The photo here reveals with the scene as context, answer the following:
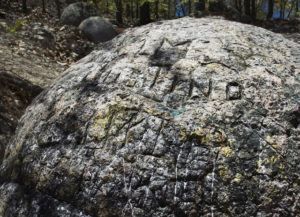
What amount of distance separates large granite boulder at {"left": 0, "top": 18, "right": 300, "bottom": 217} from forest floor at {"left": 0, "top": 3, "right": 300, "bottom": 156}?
1.66 meters

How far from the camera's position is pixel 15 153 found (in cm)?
257

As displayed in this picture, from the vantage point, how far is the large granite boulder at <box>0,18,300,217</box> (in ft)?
6.05

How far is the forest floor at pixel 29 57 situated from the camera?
4.41m

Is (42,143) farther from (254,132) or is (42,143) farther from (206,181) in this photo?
(254,132)

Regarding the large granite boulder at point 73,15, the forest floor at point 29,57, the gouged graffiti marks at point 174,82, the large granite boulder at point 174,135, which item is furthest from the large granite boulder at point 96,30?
the gouged graffiti marks at point 174,82

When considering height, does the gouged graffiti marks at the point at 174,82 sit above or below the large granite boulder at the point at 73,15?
below

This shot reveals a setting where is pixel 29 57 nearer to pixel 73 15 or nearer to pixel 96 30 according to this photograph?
pixel 96 30

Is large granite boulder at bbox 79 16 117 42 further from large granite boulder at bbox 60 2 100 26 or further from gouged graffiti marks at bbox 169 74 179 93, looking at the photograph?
gouged graffiti marks at bbox 169 74 179 93

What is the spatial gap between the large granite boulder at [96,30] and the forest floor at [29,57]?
0.42 metres

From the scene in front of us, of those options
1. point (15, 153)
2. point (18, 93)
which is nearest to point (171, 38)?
point (15, 153)

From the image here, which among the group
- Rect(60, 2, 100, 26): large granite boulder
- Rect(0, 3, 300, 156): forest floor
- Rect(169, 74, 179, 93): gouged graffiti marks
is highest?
Rect(60, 2, 100, 26): large granite boulder

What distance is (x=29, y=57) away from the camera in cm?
699

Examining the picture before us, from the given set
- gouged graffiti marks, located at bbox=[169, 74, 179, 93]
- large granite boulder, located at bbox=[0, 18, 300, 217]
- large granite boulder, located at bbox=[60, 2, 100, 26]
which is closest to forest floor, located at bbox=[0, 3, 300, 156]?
large granite boulder, located at bbox=[60, 2, 100, 26]

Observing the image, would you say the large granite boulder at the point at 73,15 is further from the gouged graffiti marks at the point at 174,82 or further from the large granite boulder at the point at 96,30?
the gouged graffiti marks at the point at 174,82
